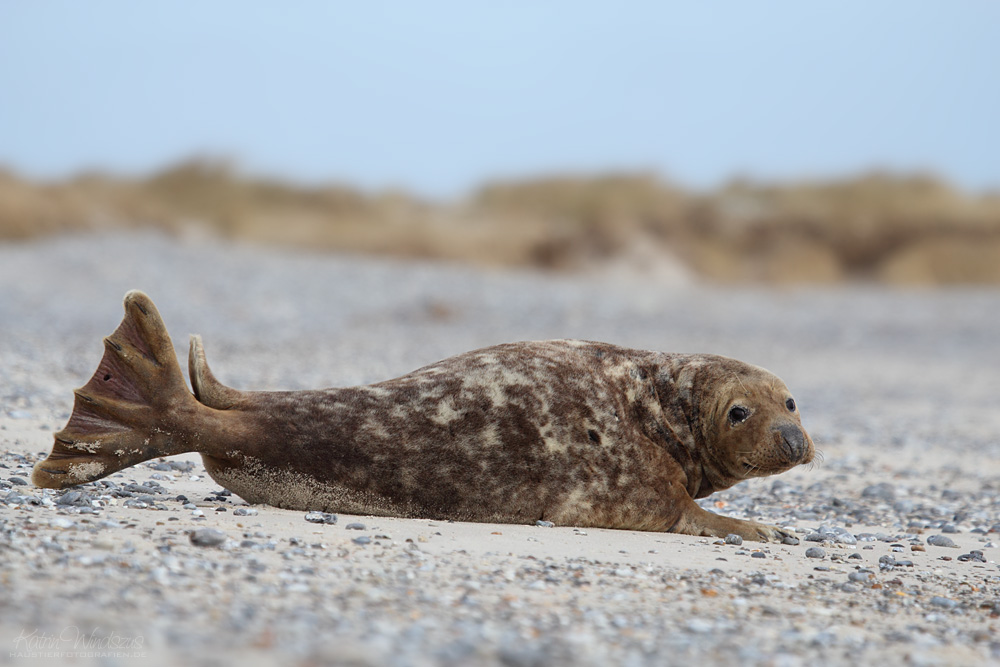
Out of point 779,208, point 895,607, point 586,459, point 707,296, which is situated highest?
point 779,208

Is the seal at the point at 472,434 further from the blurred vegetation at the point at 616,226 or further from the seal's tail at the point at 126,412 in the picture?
the blurred vegetation at the point at 616,226

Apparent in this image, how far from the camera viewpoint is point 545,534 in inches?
176

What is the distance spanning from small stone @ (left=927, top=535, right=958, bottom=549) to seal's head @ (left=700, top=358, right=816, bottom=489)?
851 mm

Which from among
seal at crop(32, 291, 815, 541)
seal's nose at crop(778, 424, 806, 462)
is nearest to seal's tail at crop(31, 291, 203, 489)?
seal at crop(32, 291, 815, 541)

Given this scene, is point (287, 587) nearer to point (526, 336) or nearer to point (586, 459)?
point (586, 459)

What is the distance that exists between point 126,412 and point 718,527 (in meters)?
2.71

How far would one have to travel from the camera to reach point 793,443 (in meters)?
4.75

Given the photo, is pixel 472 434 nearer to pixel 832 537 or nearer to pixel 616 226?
pixel 832 537

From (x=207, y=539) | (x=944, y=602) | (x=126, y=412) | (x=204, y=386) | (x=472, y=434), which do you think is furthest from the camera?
(x=472, y=434)

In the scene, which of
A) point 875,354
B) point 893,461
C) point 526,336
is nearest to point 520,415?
point 893,461

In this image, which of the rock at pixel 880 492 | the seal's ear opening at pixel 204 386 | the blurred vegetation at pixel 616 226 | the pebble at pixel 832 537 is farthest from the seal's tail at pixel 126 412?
the blurred vegetation at pixel 616 226

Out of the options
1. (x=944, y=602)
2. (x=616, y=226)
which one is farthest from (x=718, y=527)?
(x=616, y=226)

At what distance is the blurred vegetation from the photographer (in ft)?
93.9

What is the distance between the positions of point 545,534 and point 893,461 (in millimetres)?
4711
